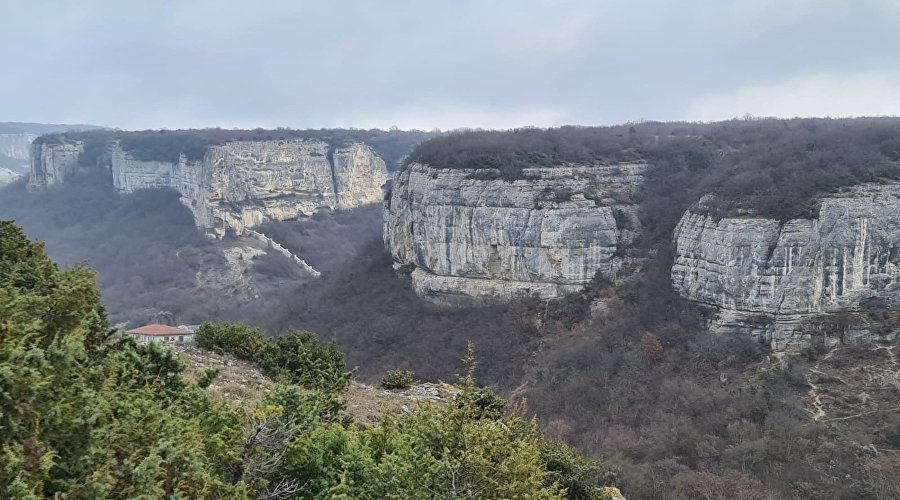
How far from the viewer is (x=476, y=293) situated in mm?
37812

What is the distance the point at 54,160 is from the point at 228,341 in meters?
84.7

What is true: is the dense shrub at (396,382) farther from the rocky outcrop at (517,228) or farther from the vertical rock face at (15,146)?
the vertical rock face at (15,146)

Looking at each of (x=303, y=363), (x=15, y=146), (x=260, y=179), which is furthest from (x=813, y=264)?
(x=15, y=146)

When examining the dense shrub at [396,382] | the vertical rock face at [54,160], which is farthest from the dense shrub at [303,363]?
the vertical rock face at [54,160]

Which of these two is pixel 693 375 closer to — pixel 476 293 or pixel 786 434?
pixel 786 434

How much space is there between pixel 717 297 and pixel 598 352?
579cm

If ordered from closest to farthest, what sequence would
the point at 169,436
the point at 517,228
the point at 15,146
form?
the point at 169,436 < the point at 517,228 < the point at 15,146

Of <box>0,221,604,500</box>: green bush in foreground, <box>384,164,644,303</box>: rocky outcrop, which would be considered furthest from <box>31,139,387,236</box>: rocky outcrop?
<box>0,221,604,500</box>: green bush in foreground

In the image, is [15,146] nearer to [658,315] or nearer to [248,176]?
[248,176]

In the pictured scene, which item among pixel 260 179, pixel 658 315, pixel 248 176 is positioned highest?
pixel 248 176

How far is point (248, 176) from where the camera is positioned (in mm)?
65188

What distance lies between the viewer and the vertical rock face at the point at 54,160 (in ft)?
276

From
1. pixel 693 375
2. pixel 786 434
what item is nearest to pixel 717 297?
pixel 693 375

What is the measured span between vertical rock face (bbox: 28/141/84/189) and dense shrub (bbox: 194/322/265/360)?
82554mm
